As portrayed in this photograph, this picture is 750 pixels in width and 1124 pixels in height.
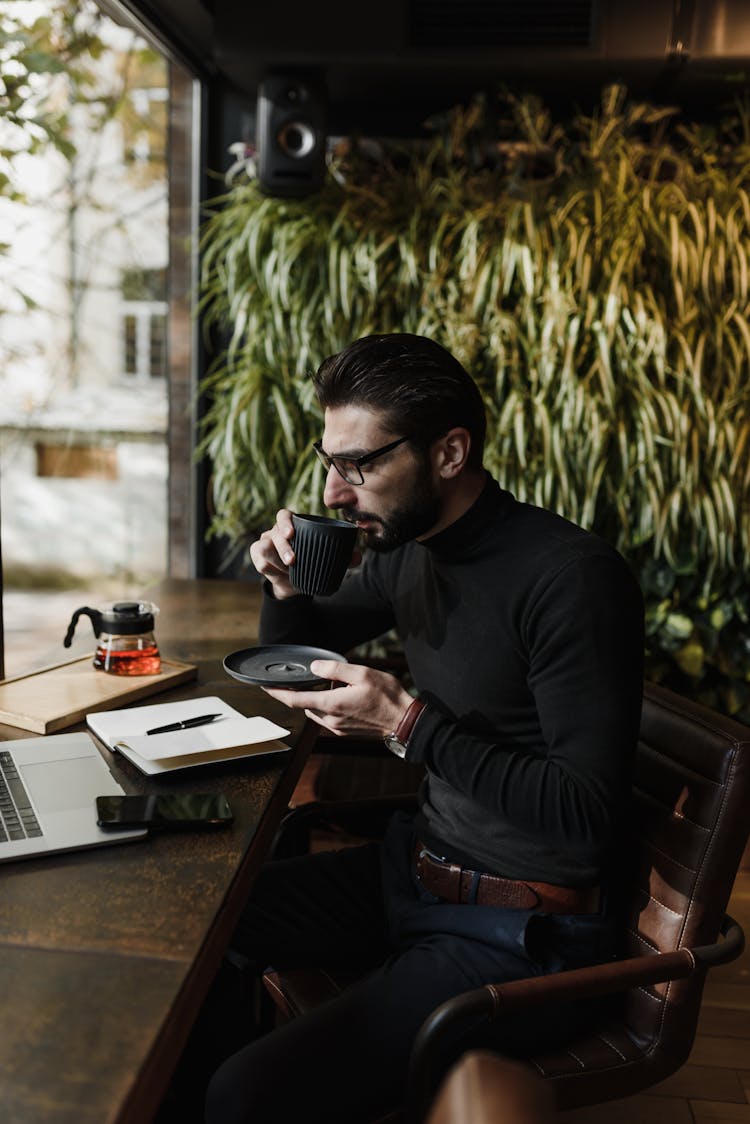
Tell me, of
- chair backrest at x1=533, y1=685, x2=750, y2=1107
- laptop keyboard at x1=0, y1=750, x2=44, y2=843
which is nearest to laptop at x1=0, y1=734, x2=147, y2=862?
laptop keyboard at x1=0, y1=750, x2=44, y2=843

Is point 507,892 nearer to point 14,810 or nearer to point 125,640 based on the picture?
point 14,810

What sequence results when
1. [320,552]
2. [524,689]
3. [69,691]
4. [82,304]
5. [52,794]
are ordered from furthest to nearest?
[82,304] → [69,691] → [320,552] → [524,689] → [52,794]

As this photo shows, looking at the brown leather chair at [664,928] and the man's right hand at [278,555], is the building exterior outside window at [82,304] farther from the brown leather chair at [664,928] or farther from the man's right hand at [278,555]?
the brown leather chair at [664,928]

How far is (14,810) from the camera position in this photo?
1136 mm

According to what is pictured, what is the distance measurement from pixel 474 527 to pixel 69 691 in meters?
0.73

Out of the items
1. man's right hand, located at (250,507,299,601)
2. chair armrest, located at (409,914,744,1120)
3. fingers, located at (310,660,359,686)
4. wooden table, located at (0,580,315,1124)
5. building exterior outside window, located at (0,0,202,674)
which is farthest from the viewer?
building exterior outside window, located at (0,0,202,674)

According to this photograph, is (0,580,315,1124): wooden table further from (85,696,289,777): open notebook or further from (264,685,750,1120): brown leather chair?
(264,685,750,1120): brown leather chair

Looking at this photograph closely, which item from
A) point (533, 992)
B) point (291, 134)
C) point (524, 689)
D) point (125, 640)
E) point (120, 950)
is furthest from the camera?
point (291, 134)

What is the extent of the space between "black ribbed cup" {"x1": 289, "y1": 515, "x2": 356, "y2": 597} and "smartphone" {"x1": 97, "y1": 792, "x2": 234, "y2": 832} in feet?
1.27

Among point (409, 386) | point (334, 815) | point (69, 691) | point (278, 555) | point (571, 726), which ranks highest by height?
point (409, 386)

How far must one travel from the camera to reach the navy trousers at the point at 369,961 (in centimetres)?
107

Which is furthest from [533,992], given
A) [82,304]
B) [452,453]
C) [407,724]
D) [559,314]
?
[82,304]

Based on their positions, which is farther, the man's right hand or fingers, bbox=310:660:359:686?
the man's right hand

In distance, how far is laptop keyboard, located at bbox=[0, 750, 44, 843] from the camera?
3.55 ft
